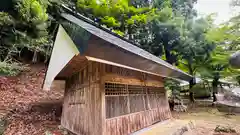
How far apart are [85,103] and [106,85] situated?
0.82 metres

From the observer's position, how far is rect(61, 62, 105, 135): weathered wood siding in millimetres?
3384

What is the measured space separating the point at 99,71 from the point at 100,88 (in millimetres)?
382

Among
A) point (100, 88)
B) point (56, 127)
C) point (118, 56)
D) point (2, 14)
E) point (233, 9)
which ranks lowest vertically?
point (56, 127)

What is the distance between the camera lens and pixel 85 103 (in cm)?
393

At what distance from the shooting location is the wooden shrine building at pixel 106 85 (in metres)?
2.17

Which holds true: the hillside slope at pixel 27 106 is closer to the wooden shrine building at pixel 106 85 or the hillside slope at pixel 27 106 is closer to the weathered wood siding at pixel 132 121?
the wooden shrine building at pixel 106 85

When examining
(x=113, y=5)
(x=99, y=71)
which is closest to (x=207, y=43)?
(x=113, y=5)

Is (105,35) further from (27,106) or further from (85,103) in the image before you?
(27,106)

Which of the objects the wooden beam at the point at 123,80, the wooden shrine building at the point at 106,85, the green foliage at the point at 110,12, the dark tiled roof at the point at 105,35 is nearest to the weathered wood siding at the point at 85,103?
the wooden shrine building at the point at 106,85

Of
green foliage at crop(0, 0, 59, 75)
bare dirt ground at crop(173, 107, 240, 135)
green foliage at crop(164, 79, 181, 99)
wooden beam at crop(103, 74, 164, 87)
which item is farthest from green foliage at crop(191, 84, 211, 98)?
green foliage at crop(0, 0, 59, 75)

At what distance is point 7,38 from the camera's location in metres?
6.45

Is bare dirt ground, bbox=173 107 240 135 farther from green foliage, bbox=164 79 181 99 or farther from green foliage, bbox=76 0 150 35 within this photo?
green foliage, bbox=76 0 150 35

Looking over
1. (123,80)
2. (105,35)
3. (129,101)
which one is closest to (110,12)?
(123,80)

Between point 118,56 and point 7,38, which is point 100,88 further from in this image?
point 7,38
